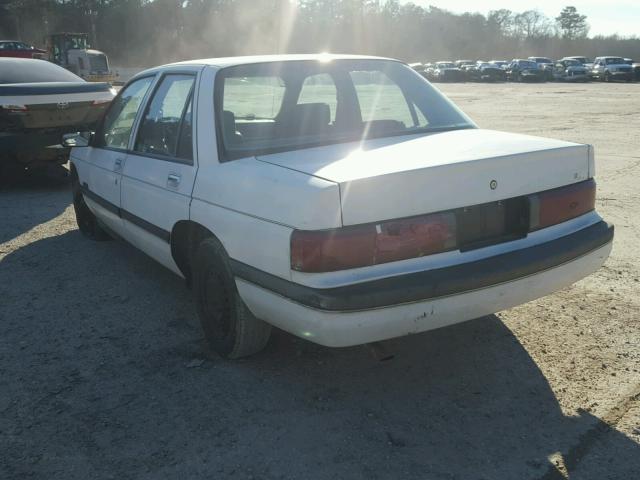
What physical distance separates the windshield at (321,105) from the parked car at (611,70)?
43.4 meters

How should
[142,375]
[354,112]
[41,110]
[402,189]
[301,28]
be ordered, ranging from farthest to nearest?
[301,28] < [41,110] < [354,112] < [142,375] < [402,189]

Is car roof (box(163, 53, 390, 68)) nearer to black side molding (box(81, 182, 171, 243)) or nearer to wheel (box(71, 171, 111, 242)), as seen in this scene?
black side molding (box(81, 182, 171, 243))

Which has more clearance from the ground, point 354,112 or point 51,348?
point 354,112

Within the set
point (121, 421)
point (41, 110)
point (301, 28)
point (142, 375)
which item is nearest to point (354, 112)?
point (142, 375)

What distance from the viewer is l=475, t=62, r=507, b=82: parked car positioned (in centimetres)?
4844

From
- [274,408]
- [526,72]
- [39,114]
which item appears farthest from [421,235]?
[526,72]

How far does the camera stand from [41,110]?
7.52 metres

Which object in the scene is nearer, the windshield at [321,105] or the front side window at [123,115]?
the windshield at [321,105]

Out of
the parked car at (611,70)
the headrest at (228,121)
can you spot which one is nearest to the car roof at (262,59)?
the headrest at (228,121)

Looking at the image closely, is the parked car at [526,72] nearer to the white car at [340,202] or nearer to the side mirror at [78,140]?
the side mirror at [78,140]

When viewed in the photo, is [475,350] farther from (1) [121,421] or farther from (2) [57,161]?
(2) [57,161]

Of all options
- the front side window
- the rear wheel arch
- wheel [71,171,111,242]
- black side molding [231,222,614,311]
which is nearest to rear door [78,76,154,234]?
→ the front side window

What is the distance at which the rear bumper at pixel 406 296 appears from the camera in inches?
102

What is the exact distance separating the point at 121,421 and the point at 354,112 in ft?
7.31
